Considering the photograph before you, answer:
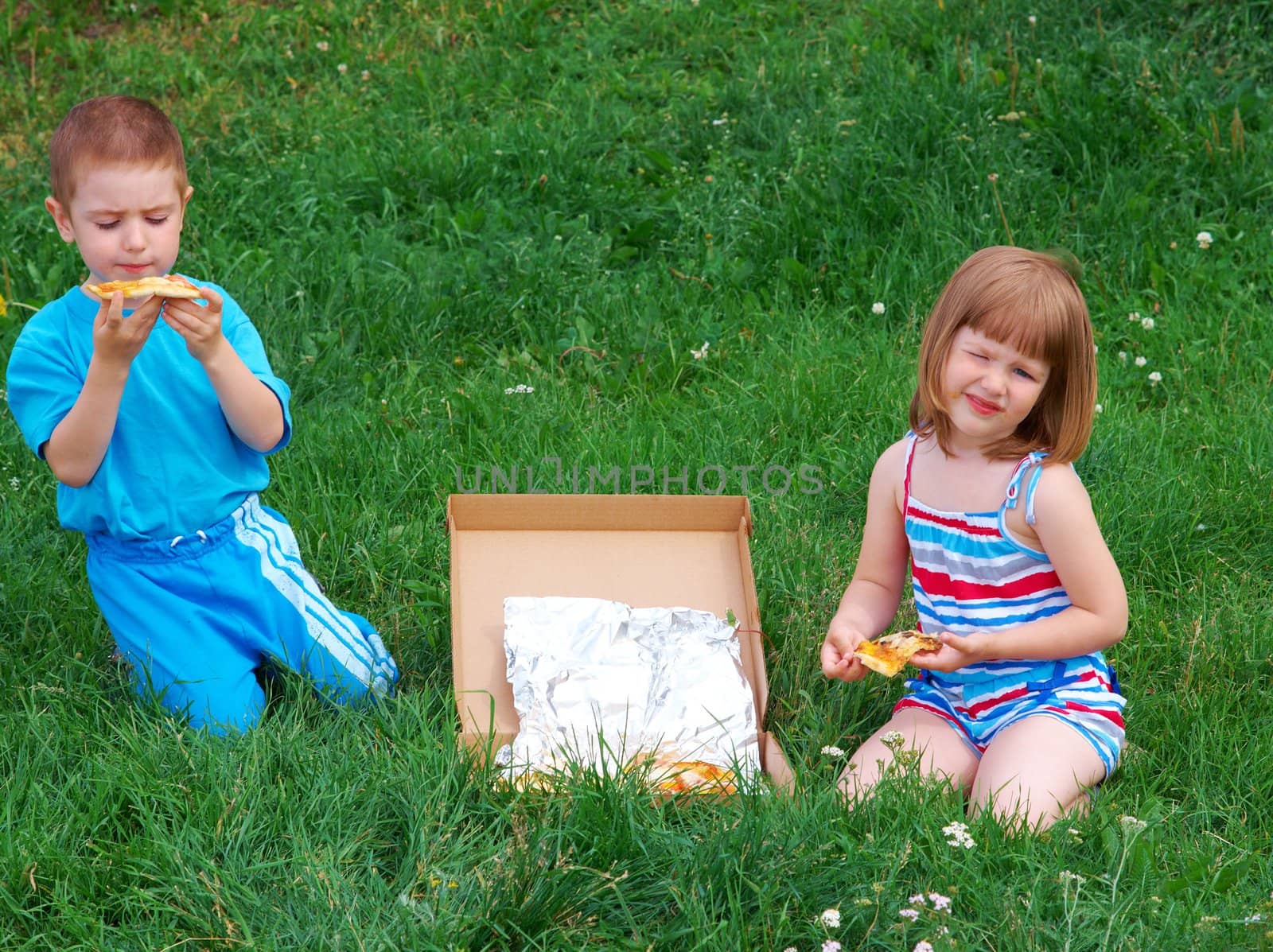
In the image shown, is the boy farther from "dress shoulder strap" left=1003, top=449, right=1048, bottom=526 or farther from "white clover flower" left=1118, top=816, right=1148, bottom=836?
"white clover flower" left=1118, top=816, right=1148, bottom=836

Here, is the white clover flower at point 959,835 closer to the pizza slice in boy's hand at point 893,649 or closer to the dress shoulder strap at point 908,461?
the pizza slice in boy's hand at point 893,649

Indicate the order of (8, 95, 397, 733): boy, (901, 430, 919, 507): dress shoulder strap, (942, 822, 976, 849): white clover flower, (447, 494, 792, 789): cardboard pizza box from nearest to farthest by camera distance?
1. (942, 822, 976, 849): white clover flower
2. (8, 95, 397, 733): boy
3. (901, 430, 919, 507): dress shoulder strap
4. (447, 494, 792, 789): cardboard pizza box

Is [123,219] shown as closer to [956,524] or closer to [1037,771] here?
[956,524]

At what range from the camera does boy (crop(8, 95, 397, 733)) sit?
2449 mm

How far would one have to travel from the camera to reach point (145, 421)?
2615 mm

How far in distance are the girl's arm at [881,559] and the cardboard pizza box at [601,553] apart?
0.69 feet

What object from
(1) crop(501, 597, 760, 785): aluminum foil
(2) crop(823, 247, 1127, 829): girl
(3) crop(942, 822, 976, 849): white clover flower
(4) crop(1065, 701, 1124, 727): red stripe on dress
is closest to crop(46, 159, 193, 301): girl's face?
(1) crop(501, 597, 760, 785): aluminum foil

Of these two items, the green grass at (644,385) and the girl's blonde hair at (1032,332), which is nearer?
the green grass at (644,385)

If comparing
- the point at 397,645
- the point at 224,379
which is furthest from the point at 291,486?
the point at 224,379

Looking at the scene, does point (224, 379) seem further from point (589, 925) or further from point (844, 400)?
point (844, 400)

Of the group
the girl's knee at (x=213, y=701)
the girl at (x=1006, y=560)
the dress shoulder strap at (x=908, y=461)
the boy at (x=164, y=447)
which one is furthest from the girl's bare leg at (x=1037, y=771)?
the girl's knee at (x=213, y=701)

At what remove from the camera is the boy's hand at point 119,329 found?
233 cm

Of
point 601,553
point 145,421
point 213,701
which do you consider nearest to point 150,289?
point 145,421

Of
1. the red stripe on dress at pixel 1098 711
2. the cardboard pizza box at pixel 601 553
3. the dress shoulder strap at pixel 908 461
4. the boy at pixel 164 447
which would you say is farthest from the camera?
the cardboard pizza box at pixel 601 553
